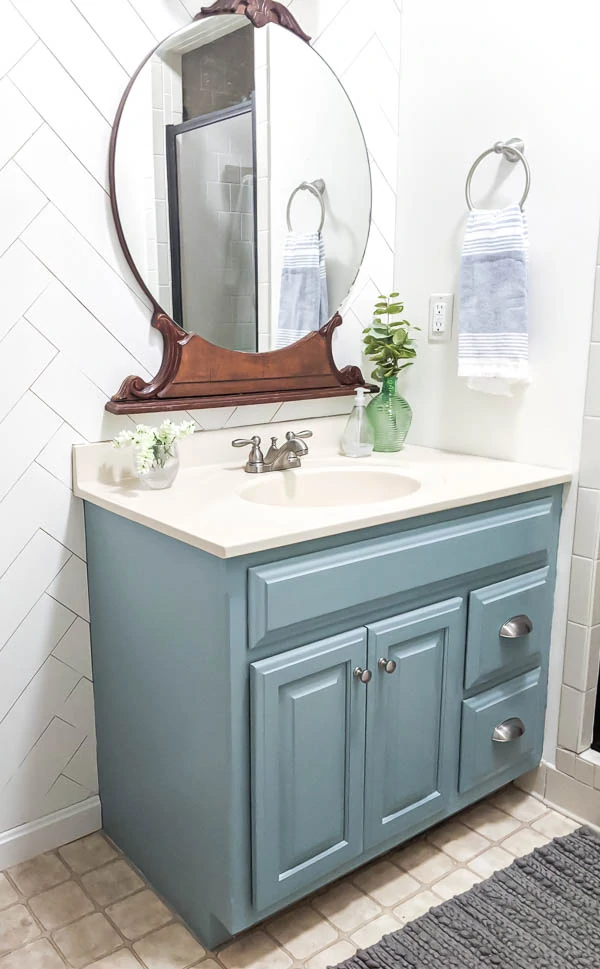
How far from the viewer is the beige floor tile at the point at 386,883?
1703 millimetres

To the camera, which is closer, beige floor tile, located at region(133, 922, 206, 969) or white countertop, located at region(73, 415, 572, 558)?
white countertop, located at region(73, 415, 572, 558)

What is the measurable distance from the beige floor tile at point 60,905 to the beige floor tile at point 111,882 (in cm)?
2

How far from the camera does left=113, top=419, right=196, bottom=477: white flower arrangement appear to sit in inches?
64.4

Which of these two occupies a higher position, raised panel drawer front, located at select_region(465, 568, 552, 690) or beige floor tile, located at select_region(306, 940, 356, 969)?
raised panel drawer front, located at select_region(465, 568, 552, 690)

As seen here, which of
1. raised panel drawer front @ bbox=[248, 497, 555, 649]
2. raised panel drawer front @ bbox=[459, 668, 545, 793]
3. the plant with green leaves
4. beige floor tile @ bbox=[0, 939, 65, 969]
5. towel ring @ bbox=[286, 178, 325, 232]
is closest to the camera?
raised panel drawer front @ bbox=[248, 497, 555, 649]

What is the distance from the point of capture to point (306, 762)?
1513 mm

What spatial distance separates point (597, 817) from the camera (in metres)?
1.93

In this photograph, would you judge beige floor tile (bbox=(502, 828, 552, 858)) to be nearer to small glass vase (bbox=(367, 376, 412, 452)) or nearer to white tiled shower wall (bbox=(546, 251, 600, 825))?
white tiled shower wall (bbox=(546, 251, 600, 825))

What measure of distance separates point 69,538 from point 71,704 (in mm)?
378

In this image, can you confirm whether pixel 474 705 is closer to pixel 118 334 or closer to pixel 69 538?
pixel 69 538

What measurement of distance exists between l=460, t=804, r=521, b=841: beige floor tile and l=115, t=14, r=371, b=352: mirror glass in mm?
1213

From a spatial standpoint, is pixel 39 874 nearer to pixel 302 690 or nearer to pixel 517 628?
pixel 302 690

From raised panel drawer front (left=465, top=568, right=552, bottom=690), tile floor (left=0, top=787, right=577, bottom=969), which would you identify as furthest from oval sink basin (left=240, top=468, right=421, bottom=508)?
tile floor (left=0, top=787, right=577, bottom=969)

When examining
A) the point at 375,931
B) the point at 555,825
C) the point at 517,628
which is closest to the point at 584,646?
the point at 517,628
